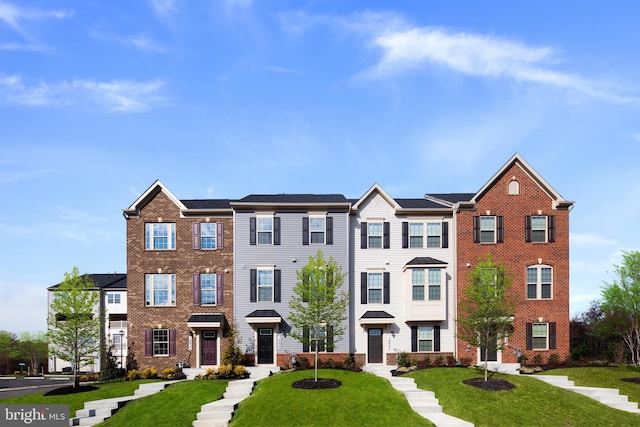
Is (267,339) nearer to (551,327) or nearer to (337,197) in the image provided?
(337,197)

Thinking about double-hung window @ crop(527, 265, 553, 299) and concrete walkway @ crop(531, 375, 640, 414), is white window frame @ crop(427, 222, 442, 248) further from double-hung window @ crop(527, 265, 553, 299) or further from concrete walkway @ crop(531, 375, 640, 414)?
concrete walkway @ crop(531, 375, 640, 414)

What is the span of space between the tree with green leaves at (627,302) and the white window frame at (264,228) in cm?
2273

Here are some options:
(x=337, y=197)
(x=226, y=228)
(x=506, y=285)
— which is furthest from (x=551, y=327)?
(x=226, y=228)

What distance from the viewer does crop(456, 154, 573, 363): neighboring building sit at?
32.9 m

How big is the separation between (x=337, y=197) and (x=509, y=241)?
11530 mm

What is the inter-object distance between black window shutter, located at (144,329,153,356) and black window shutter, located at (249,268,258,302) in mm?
6601

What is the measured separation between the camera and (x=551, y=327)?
33062mm

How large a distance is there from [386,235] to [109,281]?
2830 cm

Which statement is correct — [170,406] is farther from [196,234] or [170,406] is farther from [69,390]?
[196,234]

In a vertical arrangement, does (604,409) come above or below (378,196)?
below

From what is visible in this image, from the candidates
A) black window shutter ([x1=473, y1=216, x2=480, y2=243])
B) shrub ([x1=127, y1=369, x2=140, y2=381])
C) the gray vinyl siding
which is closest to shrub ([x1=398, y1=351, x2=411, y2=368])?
the gray vinyl siding

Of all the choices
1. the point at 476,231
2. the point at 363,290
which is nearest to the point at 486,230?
the point at 476,231

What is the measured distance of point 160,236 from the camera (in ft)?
108

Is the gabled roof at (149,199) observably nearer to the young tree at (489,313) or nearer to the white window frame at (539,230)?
the young tree at (489,313)
